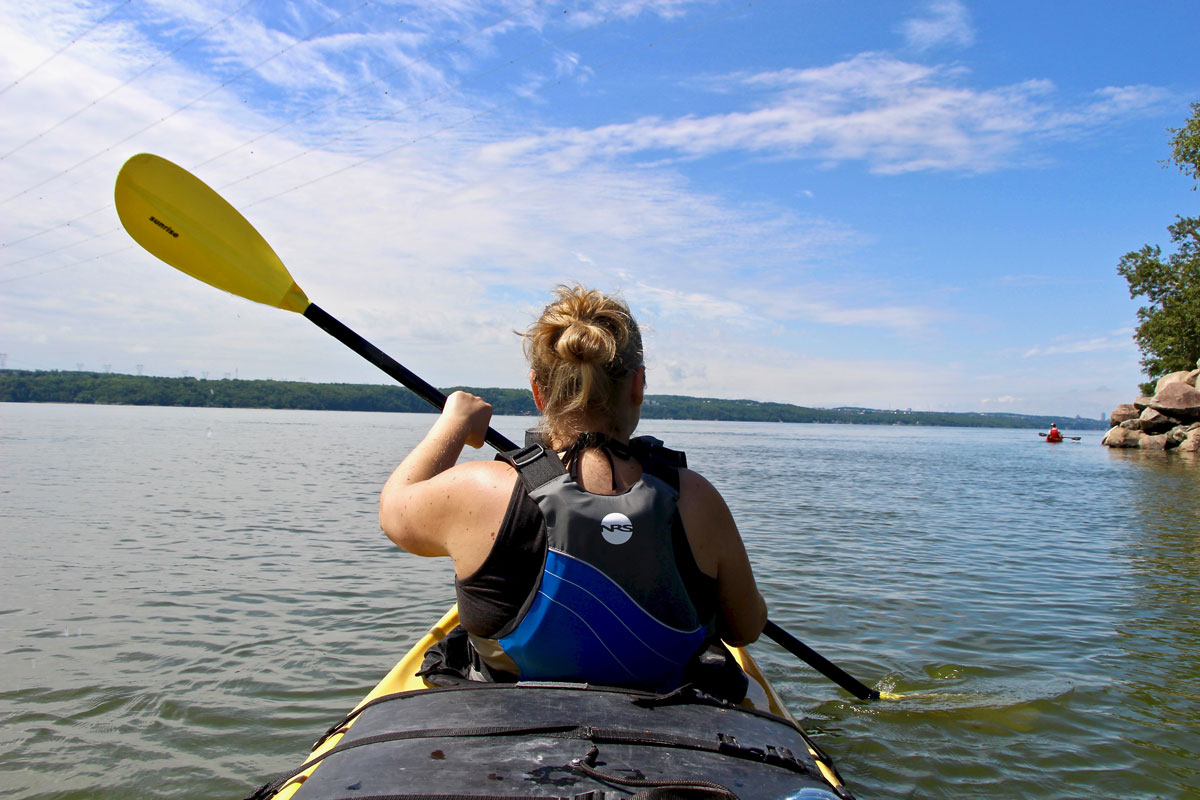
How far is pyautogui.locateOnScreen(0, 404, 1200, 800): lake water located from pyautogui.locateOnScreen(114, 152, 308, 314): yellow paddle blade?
248 cm

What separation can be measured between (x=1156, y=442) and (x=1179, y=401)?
273cm

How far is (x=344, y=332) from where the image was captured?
13.3ft

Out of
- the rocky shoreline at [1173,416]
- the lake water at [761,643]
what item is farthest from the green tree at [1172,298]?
the lake water at [761,643]

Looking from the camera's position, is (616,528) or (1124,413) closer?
(616,528)

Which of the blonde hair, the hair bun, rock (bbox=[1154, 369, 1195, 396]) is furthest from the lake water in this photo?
rock (bbox=[1154, 369, 1195, 396])

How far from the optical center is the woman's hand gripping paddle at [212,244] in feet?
12.6

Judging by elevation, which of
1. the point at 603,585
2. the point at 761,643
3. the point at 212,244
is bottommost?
the point at 761,643

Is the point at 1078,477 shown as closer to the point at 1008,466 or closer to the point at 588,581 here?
the point at 1008,466

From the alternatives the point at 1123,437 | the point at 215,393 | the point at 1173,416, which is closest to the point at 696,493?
the point at 1173,416

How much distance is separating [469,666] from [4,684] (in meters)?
4.15

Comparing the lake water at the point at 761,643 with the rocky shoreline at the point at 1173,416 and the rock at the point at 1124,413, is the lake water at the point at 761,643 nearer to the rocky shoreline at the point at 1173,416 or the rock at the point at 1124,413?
the rocky shoreline at the point at 1173,416

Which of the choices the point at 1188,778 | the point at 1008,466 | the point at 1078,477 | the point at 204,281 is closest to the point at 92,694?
the point at 204,281

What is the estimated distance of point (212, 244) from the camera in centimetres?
404

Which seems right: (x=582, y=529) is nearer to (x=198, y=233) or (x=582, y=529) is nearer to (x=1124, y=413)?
(x=198, y=233)
